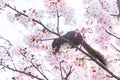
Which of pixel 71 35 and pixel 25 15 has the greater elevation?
pixel 25 15

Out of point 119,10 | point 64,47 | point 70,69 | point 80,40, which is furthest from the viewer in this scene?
point 70,69

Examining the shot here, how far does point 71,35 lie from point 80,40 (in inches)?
10.3

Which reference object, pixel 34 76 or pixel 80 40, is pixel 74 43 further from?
pixel 34 76

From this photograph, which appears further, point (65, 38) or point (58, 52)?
point (58, 52)

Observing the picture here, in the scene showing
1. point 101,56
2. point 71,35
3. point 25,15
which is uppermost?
point 25,15

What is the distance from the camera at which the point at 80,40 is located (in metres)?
8.04

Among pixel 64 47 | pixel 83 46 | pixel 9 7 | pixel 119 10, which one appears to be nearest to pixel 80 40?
pixel 83 46

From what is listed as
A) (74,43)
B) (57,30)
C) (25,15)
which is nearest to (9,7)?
(25,15)

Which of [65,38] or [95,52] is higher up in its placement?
[65,38]

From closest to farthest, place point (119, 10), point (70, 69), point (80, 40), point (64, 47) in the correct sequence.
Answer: point (119, 10)
point (80, 40)
point (64, 47)
point (70, 69)

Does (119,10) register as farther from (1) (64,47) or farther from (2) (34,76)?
(2) (34,76)

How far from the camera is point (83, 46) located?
26.4 ft

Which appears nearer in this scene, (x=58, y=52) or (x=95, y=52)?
(x=95, y=52)

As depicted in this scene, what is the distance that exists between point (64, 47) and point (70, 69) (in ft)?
3.03
